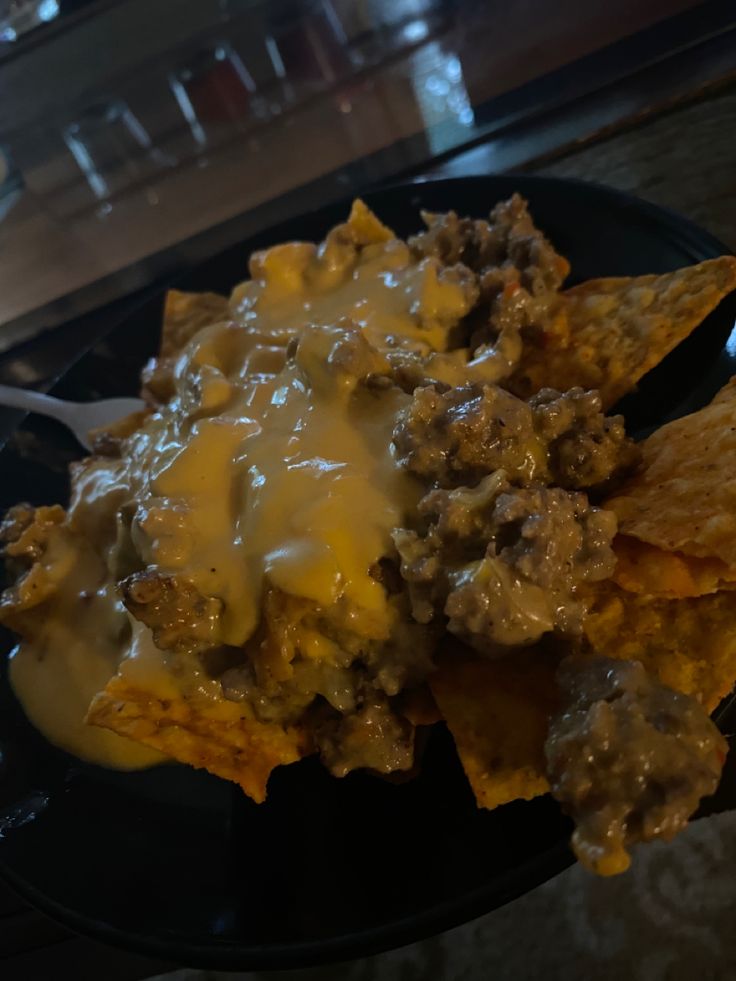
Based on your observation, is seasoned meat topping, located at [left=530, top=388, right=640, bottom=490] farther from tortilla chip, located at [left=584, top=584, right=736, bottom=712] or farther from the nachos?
tortilla chip, located at [left=584, top=584, right=736, bottom=712]

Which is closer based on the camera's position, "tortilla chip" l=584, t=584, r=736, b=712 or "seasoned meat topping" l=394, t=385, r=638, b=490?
"tortilla chip" l=584, t=584, r=736, b=712

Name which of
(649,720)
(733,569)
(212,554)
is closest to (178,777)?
(212,554)

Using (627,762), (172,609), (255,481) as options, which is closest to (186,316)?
(255,481)

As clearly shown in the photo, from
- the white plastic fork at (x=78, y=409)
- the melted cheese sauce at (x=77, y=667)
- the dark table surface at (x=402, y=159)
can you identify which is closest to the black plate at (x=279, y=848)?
the melted cheese sauce at (x=77, y=667)

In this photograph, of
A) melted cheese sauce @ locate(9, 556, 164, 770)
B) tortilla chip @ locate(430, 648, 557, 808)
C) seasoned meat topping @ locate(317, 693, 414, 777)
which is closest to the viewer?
tortilla chip @ locate(430, 648, 557, 808)

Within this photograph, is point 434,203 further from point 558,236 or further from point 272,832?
point 272,832

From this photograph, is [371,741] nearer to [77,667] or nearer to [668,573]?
[668,573]

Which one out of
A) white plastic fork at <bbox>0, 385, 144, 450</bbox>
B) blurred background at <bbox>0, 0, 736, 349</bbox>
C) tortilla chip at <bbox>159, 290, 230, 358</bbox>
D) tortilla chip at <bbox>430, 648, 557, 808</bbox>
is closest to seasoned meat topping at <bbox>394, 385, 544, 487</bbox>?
tortilla chip at <bbox>430, 648, 557, 808</bbox>

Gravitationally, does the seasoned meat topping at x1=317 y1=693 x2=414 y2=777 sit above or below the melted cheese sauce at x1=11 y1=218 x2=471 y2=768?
below
